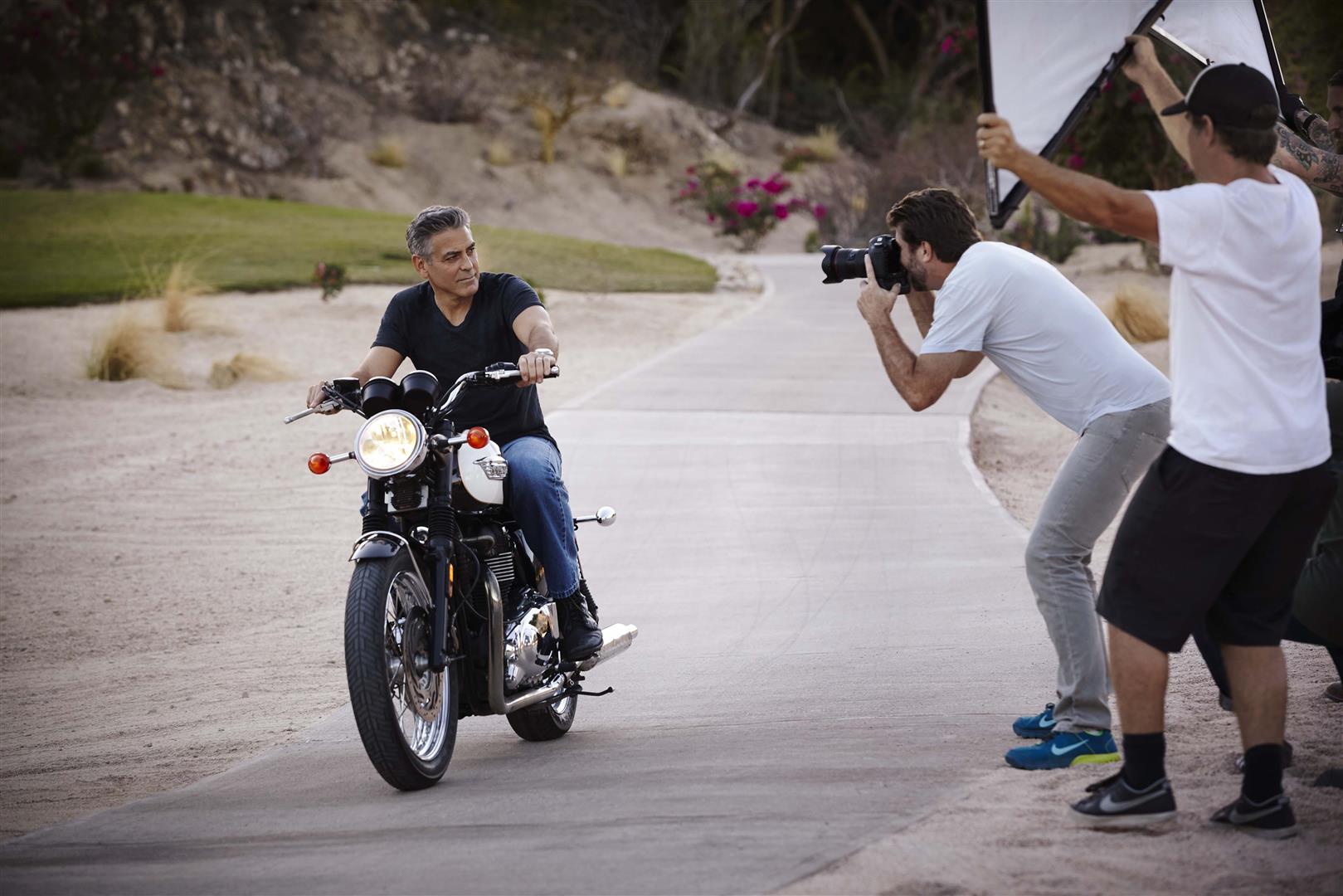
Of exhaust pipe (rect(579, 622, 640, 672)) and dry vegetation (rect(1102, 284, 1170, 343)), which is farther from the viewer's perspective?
dry vegetation (rect(1102, 284, 1170, 343))

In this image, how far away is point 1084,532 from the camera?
4539 mm

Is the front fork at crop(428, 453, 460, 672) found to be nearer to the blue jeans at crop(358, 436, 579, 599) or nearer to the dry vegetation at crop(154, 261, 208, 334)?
the blue jeans at crop(358, 436, 579, 599)

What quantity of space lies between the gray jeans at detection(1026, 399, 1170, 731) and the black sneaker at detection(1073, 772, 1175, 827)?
23.1 inches

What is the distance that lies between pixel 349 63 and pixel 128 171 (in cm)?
811

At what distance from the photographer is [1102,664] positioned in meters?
4.58

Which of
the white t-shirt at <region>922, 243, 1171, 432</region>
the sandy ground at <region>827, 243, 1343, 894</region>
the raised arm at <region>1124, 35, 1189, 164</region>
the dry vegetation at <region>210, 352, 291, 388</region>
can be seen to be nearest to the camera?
the sandy ground at <region>827, 243, 1343, 894</region>

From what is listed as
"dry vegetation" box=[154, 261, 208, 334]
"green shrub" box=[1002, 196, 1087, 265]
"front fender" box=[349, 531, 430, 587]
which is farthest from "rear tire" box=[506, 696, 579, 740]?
"green shrub" box=[1002, 196, 1087, 265]

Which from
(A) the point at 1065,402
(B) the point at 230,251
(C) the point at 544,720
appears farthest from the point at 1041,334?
(B) the point at 230,251

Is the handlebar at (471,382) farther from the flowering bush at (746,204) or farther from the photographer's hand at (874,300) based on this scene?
the flowering bush at (746,204)

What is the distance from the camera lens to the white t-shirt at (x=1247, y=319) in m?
3.59

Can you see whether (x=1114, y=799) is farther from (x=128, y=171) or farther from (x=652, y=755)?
(x=128, y=171)

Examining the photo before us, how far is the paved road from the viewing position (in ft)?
13.0

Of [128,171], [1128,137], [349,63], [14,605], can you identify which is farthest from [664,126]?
[14,605]

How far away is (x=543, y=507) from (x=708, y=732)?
0.96 metres
